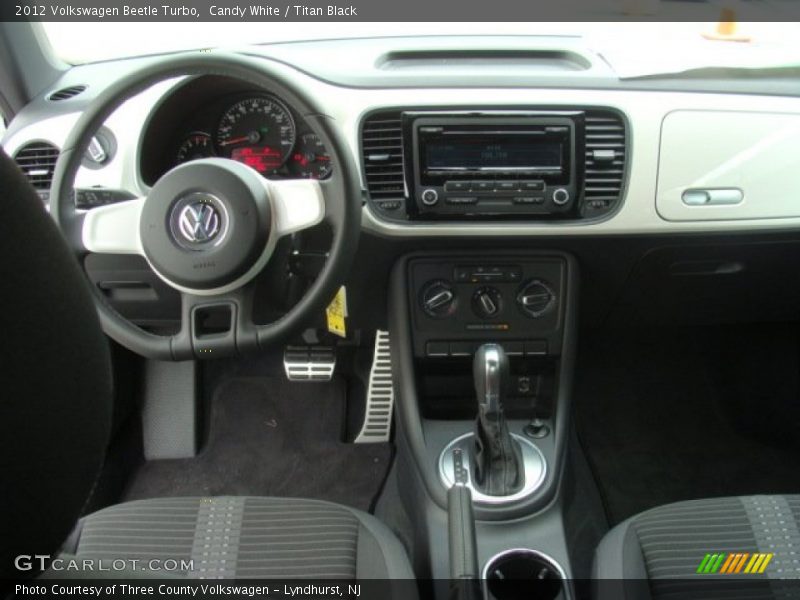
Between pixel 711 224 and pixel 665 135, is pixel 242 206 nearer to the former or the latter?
pixel 665 135

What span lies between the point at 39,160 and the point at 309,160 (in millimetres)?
599

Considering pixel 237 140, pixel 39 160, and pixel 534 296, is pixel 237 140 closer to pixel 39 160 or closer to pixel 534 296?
pixel 39 160

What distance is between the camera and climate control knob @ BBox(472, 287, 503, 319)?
1.65 metres

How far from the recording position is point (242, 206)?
123cm

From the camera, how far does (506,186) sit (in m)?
1.53

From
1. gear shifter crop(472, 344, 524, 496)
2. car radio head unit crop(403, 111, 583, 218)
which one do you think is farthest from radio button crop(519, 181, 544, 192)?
gear shifter crop(472, 344, 524, 496)

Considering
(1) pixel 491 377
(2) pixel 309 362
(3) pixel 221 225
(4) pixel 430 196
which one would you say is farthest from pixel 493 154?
(2) pixel 309 362

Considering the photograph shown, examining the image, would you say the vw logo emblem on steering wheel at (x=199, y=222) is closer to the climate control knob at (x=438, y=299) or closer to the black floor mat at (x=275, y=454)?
the climate control knob at (x=438, y=299)

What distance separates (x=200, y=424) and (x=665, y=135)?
1524mm

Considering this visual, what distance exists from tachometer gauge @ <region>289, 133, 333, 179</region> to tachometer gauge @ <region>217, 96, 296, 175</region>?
0.07ft

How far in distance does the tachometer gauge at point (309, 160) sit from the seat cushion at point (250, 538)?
2.24 ft

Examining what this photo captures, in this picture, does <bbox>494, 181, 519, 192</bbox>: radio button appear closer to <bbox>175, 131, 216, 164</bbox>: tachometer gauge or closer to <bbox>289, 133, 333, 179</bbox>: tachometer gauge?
<bbox>289, 133, 333, 179</bbox>: tachometer gauge

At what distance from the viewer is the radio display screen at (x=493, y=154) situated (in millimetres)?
1521

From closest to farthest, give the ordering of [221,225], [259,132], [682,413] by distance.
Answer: [221,225] → [259,132] → [682,413]
